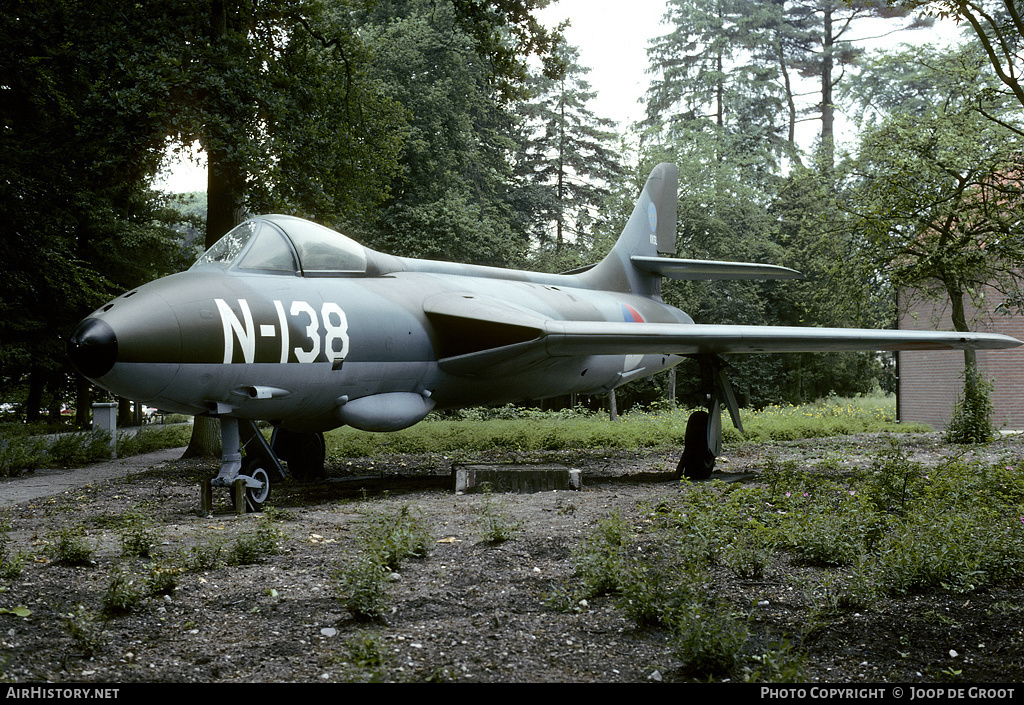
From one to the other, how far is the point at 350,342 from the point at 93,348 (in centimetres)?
247

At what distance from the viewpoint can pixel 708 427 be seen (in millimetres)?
10211

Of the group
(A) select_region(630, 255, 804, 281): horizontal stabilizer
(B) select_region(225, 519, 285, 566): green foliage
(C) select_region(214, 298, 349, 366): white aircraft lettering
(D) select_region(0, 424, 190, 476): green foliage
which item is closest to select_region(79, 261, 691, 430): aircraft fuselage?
(C) select_region(214, 298, 349, 366): white aircraft lettering

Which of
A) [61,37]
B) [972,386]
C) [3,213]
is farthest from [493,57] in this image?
[972,386]

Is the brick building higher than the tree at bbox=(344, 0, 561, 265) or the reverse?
the reverse

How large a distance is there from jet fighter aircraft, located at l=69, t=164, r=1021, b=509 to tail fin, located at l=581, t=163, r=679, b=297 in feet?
3.66

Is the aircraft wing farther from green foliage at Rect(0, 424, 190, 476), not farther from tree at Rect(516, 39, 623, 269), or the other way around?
tree at Rect(516, 39, 623, 269)

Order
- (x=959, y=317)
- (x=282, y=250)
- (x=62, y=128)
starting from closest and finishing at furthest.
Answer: (x=282, y=250) → (x=62, y=128) → (x=959, y=317)

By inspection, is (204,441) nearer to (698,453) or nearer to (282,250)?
(282,250)

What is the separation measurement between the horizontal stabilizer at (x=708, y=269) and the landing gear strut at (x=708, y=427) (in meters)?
2.36

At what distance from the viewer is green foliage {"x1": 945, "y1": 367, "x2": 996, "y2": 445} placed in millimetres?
14211

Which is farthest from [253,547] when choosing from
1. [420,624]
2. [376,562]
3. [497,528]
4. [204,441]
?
[204,441]

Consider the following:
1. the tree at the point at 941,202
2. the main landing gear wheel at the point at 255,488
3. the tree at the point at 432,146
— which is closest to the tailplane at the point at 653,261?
the tree at the point at 941,202

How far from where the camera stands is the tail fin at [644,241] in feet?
44.3

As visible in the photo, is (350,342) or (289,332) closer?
(289,332)
